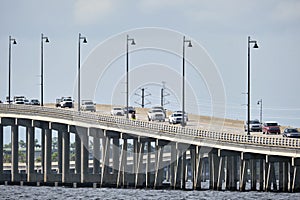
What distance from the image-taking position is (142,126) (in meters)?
138

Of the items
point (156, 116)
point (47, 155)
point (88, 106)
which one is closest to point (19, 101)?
point (88, 106)

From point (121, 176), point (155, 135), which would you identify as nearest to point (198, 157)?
point (155, 135)

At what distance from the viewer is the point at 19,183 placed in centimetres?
15275

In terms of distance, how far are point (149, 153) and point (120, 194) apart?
799 inches

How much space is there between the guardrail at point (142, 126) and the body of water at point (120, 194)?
475 cm

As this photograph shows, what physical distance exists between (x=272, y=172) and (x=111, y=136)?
75.3ft

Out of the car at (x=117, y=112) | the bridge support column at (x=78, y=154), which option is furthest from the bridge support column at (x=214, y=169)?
the car at (x=117, y=112)

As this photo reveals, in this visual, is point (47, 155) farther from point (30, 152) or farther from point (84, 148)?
point (84, 148)

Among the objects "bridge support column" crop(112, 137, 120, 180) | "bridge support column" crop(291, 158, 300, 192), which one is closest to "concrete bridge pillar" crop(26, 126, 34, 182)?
"bridge support column" crop(112, 137, 120, 180)

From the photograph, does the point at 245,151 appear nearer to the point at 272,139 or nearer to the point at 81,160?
the point at 272,139

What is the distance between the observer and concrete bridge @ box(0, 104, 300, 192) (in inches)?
4820

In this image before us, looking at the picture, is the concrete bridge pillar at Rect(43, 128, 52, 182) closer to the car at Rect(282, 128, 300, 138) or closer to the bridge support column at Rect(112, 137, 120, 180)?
the bridge support column at Rect(112, 137, 120, 180)

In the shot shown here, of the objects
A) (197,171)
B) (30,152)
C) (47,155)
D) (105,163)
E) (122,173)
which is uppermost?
(30,152)

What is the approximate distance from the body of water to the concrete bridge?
10.6ft
